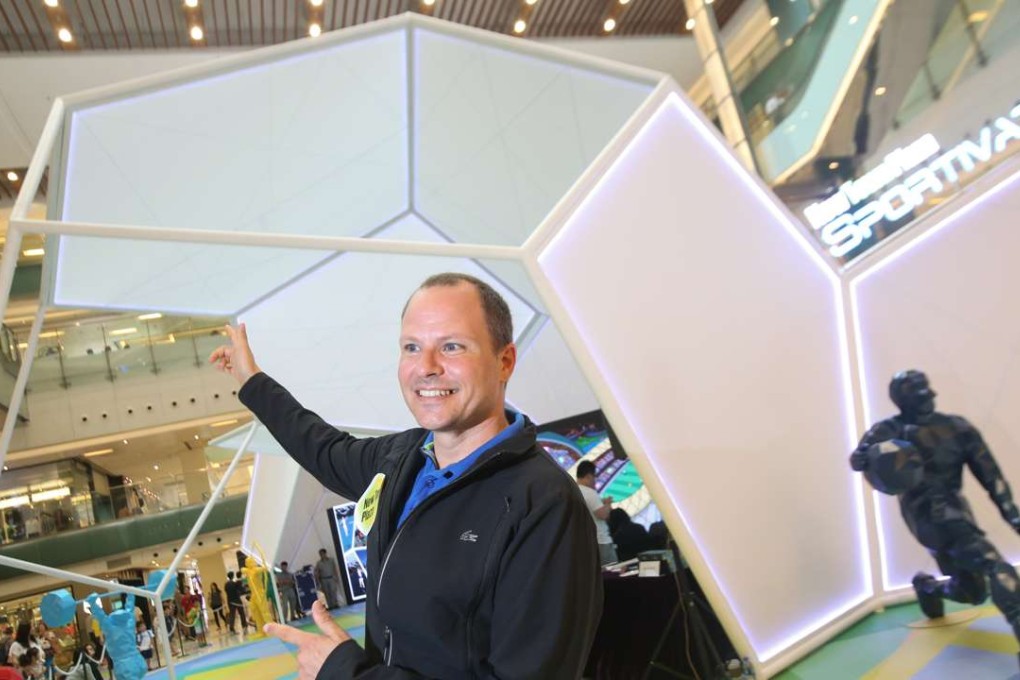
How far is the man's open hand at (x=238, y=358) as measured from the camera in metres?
2.46

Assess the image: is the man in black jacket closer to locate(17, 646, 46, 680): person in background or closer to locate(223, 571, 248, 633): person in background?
locate(17, 646, 46, 680): person in background

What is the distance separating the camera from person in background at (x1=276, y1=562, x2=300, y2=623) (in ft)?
37.1

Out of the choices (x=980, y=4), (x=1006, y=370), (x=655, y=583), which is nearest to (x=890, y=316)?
(x=1006, y=370)

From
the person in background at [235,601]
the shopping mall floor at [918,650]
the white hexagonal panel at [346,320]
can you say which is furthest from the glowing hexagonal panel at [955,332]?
the person in background at [235,601]

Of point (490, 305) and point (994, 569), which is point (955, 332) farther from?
point (490, 305)

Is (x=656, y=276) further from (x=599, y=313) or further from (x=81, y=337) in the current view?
(x=81, y=337)

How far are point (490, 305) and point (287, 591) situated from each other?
1074 centimetres

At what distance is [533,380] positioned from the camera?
1130 centimetres

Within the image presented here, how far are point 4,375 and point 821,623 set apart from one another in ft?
44.1

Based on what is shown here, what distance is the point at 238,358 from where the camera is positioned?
2492mm

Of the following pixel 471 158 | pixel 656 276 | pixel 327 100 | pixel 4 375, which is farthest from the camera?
pixel 4 375

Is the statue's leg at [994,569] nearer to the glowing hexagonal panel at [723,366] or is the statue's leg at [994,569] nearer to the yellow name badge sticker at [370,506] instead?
the glowing hexagonal panel at [723,366]

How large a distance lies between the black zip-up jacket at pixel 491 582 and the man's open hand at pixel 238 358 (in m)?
1.01

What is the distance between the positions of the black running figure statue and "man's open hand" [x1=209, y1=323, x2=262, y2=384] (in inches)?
164
